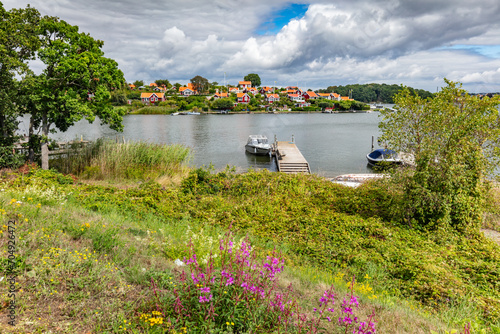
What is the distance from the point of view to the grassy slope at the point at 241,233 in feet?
12.1

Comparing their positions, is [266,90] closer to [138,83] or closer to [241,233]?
[138,83]

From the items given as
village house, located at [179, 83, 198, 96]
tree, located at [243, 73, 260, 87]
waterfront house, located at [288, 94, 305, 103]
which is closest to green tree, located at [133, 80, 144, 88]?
village house, located at [179, 83, 198, 96]

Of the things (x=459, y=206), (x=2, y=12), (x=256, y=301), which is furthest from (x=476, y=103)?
(x=2, y=12)

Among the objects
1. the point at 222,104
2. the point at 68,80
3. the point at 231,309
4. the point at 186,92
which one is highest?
the point at 186,92

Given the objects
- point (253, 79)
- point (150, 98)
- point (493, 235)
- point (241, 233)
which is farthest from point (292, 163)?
point (253, 79)

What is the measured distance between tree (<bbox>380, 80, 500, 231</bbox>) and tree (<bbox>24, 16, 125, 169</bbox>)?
13.0 meters

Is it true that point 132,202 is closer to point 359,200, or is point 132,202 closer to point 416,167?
point 359,200

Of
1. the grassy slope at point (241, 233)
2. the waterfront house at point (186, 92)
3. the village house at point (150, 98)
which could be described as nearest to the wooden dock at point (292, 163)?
the grassy slope at point (241, 233)

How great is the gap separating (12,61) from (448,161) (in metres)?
15.9

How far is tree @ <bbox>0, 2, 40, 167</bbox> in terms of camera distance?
468 inches

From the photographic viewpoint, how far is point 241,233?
8.26 meters

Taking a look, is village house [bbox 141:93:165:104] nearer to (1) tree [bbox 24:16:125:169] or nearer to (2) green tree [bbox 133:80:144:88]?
(2) green tree [bbox 133:80:144:88]

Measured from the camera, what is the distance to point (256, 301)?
11.1ft

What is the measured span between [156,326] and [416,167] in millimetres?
9057
